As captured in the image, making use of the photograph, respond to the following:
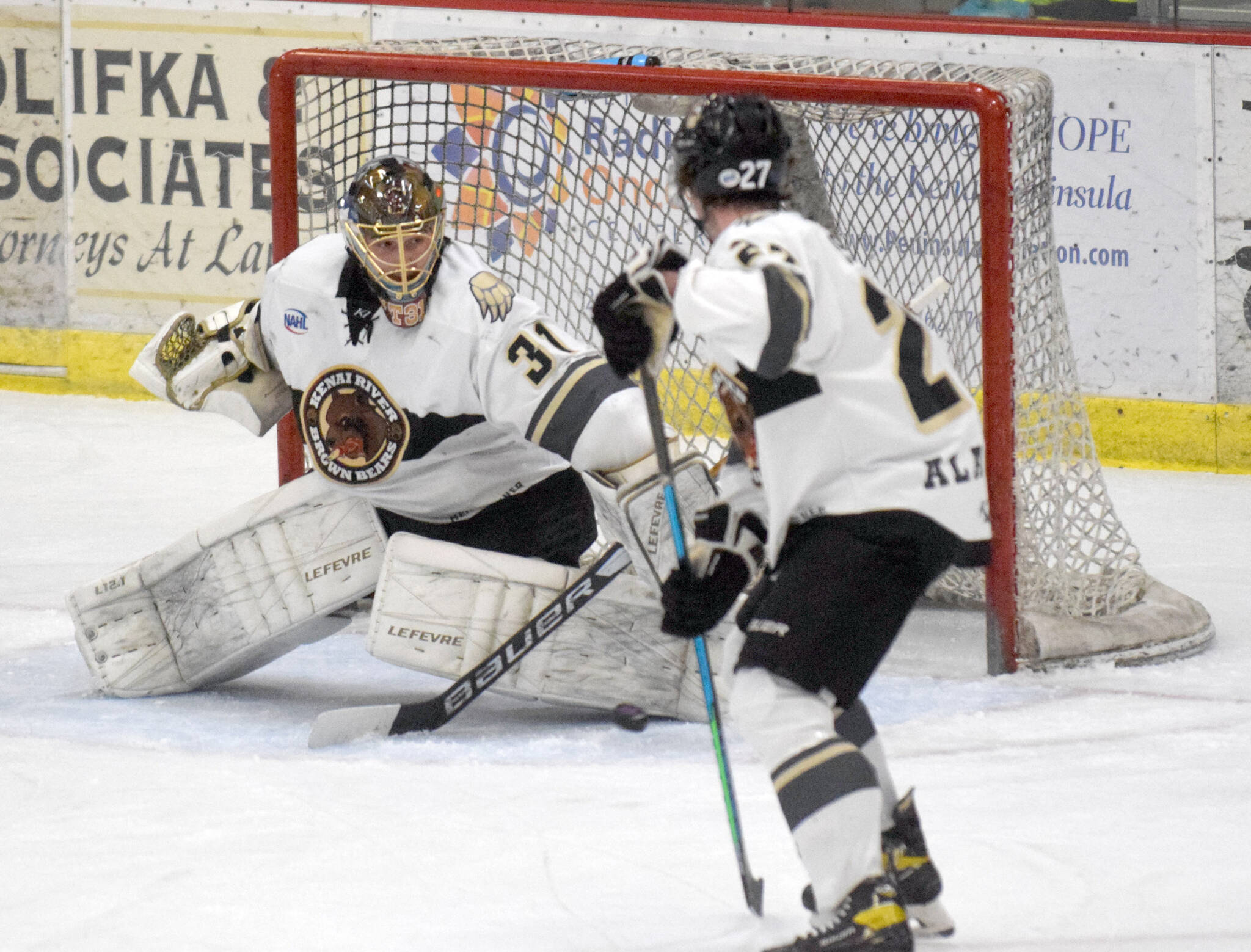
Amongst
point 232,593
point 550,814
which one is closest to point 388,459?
point 232,593

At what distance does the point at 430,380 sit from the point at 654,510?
481 mm

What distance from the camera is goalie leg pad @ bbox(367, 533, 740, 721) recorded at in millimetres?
3395

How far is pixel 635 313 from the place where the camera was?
2398mm

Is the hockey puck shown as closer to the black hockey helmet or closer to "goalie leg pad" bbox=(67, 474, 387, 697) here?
"goalie leg pad" bbox=(67, 474, 387, 697)

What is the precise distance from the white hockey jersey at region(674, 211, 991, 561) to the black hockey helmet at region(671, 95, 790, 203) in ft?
0.17

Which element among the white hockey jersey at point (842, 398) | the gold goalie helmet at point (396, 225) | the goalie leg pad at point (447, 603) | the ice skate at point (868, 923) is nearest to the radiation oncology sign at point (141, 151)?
the gold goalie helmet at point (396, 225)

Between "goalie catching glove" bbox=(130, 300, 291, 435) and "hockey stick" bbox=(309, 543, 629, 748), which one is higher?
"goalie catching glove" bbox=(130, 300, 291, 435)

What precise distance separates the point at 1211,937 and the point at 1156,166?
3.51 metres

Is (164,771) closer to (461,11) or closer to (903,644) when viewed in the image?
(903,644)

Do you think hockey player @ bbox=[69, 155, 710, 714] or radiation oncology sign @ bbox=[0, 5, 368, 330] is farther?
radiation oncology sign @ bbox=[0, 5, 368, 330]

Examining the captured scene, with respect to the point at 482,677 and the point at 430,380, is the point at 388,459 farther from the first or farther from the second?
the point at 482,677

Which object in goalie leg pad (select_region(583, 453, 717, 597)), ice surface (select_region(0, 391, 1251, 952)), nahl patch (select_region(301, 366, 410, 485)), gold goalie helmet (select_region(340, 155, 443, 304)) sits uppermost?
gold goalie helmet (select_region(340, 155, 443, 304))

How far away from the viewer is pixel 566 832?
2.81 metres

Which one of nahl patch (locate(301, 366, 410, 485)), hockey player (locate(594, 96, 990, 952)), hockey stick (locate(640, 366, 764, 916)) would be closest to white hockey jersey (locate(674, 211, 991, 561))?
hockey player (locate(594, 96, 990, 952))
